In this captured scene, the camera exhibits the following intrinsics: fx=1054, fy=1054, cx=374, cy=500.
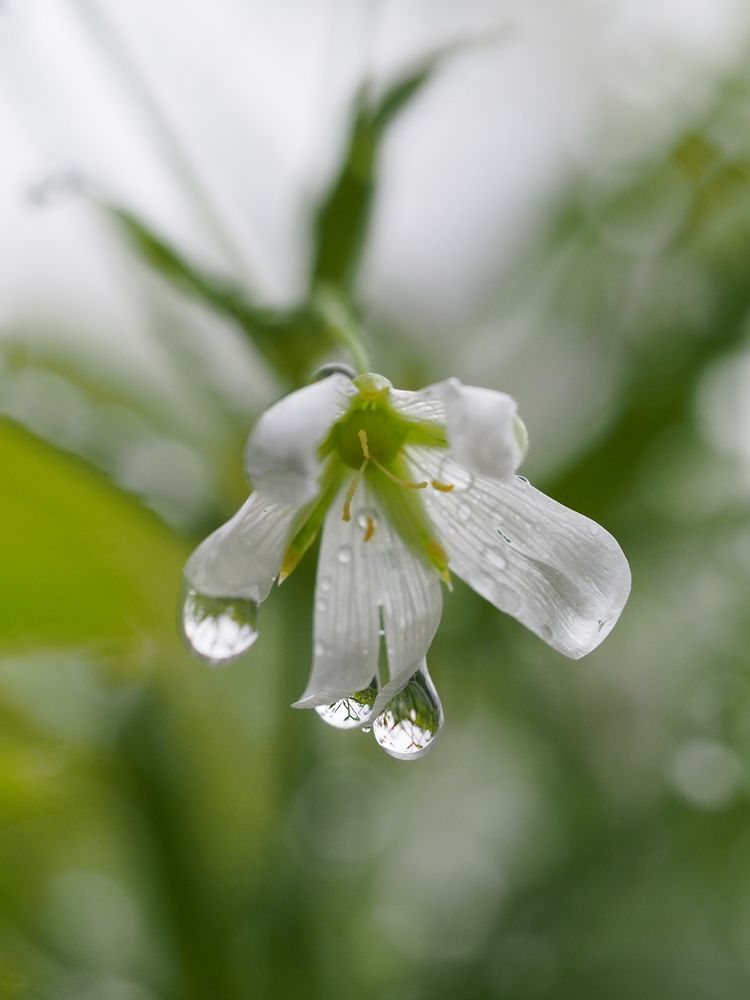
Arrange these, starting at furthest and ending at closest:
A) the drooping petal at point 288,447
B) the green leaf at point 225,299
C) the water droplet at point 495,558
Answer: the green leaf at point 225,299
the water droplet at point 495,558
the drooping petal at point 288,447

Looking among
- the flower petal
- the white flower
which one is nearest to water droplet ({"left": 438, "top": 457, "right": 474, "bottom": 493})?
the white flower

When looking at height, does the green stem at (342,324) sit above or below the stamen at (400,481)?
above

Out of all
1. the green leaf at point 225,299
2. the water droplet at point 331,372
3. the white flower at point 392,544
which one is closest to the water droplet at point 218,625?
the white flower at point 392,544

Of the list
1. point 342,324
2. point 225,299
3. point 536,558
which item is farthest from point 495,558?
point 225,299

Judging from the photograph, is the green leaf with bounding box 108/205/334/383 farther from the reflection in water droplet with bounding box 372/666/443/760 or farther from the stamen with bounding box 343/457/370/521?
the reflection in water droplet with bounding box 372/666/443/760

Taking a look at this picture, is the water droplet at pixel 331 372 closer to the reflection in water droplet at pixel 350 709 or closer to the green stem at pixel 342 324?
the green stem at pixel 342 324

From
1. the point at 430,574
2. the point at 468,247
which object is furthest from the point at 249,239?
the point at 430,574

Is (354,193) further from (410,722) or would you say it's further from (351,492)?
(410,722)
